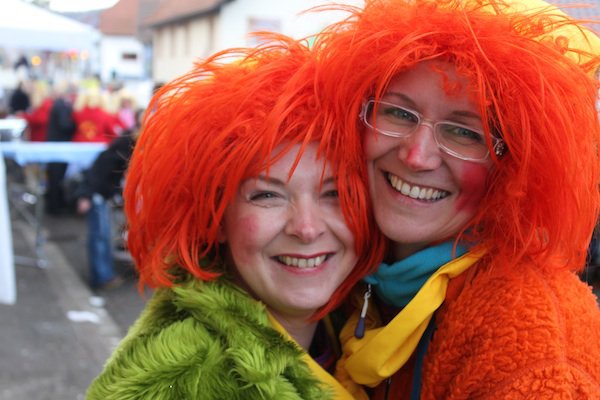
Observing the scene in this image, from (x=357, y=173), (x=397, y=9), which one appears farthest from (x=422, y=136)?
(x=397, y=9)

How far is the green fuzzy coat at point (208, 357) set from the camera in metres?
1.50

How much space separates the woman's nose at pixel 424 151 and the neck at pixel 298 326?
23.5 inches

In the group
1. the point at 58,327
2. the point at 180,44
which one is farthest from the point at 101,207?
the point at 180,44

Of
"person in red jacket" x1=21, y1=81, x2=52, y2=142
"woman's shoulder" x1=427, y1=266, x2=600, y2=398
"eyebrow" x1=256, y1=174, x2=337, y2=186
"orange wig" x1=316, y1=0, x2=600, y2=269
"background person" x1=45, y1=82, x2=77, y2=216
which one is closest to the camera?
"woman's shoulder" x1=427, y1=266, x2=600, y2=398

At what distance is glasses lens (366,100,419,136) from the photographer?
1.62m

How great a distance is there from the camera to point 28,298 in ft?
18.6

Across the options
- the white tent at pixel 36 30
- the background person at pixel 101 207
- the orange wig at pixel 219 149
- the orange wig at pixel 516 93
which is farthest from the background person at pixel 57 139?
the orange wig at pixel 516 93

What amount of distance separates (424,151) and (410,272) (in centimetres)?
32

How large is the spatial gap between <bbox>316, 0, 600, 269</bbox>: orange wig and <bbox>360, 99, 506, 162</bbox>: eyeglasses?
0.04 meters

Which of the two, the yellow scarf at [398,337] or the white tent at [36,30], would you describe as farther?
the white tent at [36,30]

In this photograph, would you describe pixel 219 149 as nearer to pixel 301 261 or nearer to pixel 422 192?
pixel 301 261

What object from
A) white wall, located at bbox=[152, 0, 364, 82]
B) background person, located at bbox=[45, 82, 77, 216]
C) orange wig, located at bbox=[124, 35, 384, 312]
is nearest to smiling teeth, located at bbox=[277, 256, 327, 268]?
orange wig, located at bbox=[124, 35, 384, 312]

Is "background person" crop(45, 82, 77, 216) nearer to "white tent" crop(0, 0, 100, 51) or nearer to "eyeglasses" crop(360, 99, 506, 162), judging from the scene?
"white tent" crop(0, 0, 100, 51)

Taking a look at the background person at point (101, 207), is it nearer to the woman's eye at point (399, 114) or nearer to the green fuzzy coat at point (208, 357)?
the green fuzzy coat at point (208, 357)
